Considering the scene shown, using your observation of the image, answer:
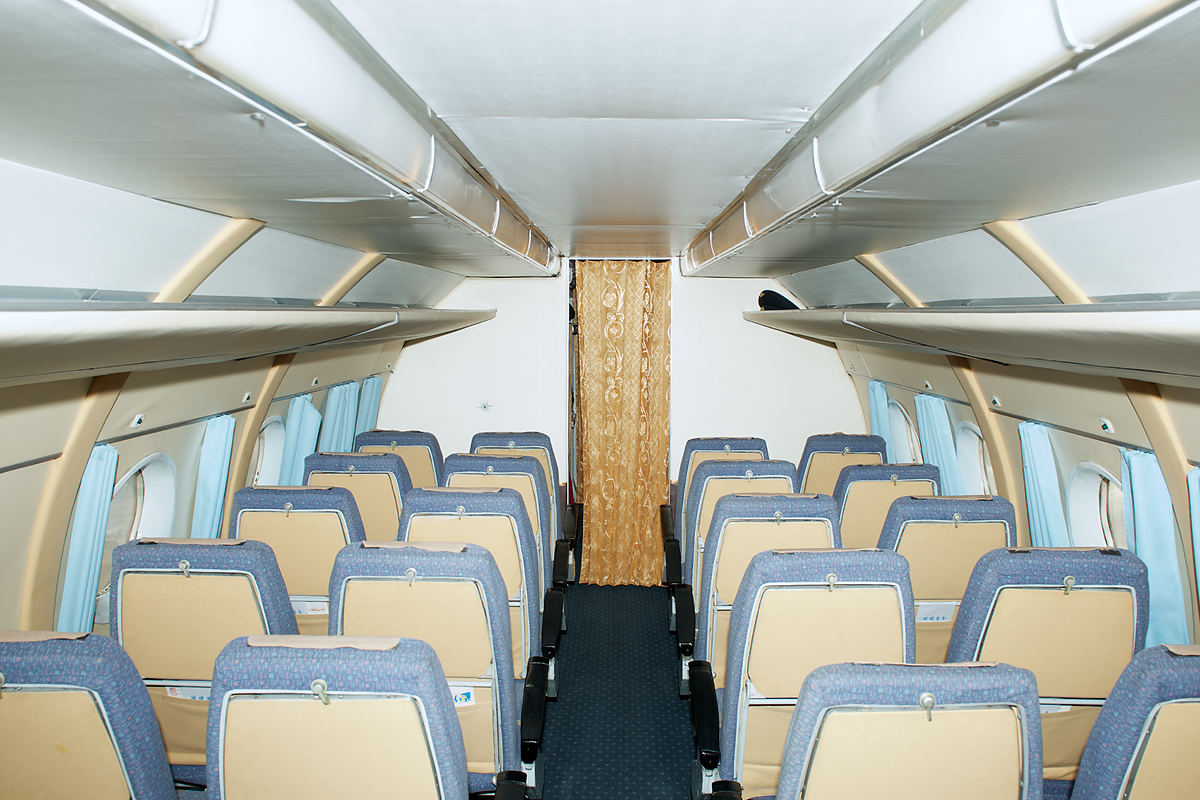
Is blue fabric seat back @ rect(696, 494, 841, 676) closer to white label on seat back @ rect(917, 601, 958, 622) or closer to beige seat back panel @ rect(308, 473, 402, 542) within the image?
white label on seat back @ rect(917, 601, 958, 622)

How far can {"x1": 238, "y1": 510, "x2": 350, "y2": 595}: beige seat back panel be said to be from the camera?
10.8ft

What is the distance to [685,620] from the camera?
3869mm

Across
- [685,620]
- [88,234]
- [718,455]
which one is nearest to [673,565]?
[685,620]

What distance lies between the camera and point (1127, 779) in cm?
152

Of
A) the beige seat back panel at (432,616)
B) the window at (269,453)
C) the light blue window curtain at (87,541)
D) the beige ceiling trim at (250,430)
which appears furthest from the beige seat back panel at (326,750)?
the window at (269,453)

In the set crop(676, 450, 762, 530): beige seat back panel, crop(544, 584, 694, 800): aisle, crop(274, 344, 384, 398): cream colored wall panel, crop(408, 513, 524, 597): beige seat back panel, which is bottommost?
crop(544, 584, 694, 800): aisle

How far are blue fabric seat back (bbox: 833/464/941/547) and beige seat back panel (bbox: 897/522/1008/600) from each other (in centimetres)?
69

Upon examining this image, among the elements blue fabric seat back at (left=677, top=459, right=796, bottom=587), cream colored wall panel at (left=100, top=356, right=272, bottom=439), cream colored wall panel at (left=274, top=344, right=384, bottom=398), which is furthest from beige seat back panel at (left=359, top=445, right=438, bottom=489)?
blue fabric seat back at (left=677, top=459, right=796, bottom=587)

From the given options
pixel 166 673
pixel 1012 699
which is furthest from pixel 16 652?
pixel 1012 699

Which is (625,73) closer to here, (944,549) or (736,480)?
(944,549)

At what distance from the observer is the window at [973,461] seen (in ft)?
18.1

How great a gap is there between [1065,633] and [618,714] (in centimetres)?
264

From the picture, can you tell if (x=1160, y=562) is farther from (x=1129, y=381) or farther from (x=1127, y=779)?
(x=1127, y=779)

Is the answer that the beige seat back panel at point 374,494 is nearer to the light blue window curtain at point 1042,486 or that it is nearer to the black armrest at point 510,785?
the black armrest at point 510,785
